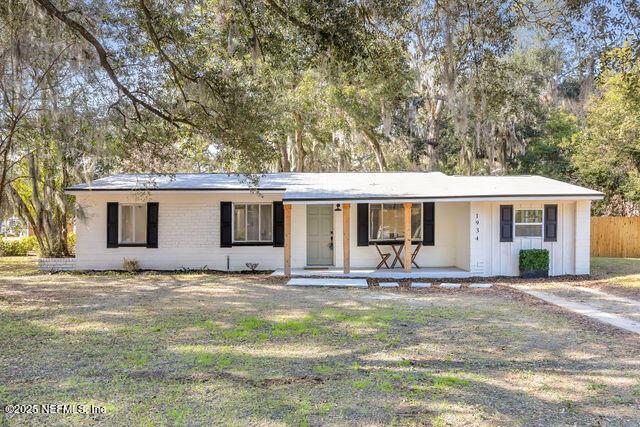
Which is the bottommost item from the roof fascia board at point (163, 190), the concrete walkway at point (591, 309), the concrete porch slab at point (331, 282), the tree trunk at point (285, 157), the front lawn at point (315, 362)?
the concrete walkway at point (591, 309)

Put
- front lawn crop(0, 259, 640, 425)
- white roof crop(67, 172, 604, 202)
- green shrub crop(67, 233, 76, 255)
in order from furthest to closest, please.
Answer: green shrub crop(67, 233, 76, 255)
white roof crop(67, 172, 604, 202)
front lawn crop(0, 259, 640, 425)

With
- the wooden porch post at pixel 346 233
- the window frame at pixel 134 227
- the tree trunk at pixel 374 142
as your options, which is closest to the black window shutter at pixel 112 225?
the window frame at pixel 134 227

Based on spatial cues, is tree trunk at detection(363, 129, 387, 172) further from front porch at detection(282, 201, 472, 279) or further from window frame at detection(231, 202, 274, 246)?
window frame at detection(231, 202, 274, 246)

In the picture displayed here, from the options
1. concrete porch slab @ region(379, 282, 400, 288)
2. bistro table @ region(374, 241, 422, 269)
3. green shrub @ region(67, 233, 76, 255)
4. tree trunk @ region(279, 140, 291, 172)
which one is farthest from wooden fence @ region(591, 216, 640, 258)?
green shrub @ region(67, 233, 76, 255)

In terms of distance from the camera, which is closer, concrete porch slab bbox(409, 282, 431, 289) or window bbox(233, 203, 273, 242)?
concrete porch slab bbox(409, 282, 431, 289)

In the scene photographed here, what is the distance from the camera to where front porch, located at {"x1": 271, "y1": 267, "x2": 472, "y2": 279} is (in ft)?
39.1

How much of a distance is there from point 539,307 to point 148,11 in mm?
8257

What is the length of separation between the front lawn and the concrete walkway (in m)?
0.36

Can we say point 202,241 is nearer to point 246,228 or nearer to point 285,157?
point 246,228

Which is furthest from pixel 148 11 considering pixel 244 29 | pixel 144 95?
pixel 144 95

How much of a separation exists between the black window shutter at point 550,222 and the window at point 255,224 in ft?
24.3

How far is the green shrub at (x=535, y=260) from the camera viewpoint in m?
12.0

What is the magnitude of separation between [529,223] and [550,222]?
0.53 metres

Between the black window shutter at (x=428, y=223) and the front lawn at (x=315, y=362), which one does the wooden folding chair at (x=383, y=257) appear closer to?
the black window shutter at (x=428, y=223)
